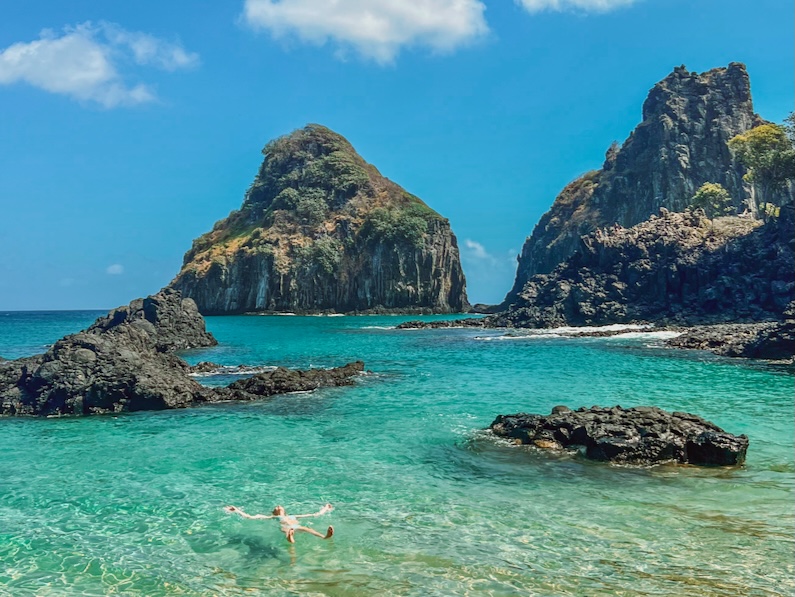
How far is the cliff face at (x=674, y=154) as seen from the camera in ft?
456

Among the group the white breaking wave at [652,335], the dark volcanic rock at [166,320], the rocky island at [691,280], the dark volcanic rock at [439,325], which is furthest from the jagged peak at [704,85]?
the dark volcanic rock at [166,320]

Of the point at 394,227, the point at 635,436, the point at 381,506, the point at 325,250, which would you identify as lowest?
the point at 381,506

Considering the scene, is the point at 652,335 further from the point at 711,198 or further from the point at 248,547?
the point at 711,198

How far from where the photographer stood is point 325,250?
141 m

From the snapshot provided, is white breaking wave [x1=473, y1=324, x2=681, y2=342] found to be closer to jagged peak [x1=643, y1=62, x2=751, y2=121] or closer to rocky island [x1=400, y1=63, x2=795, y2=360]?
rocky island [x1=400, y1=63, x2=795, y2=360]

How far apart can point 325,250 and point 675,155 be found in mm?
80271

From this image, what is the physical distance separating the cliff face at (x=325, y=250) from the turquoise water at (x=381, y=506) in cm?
11423

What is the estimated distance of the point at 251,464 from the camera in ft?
57.2

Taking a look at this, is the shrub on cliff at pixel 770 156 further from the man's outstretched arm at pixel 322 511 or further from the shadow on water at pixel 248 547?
the shadow on water at pixel 248 547

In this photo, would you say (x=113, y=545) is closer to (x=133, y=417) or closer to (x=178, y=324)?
(x=133, y=417)

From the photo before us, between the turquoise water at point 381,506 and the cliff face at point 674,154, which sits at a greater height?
the cliff face at point 674,154

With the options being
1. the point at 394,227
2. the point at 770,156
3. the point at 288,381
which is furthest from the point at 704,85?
the point at 288,381

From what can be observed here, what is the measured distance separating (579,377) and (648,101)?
14218 cm

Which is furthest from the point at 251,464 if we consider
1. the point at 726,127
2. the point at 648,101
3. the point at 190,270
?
the point at 648,101
